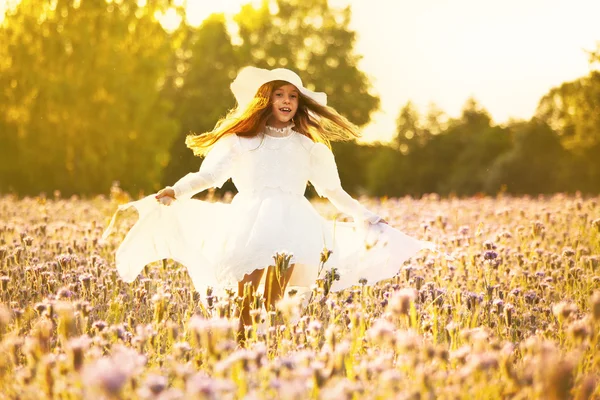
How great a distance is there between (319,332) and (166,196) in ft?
4.98

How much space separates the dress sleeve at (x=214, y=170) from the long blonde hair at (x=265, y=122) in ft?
0.30

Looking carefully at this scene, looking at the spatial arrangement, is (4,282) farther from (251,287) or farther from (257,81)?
(257,81)

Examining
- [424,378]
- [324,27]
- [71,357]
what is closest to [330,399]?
[424,378]

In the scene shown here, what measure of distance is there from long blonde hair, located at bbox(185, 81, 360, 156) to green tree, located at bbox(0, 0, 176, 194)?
51.8ft

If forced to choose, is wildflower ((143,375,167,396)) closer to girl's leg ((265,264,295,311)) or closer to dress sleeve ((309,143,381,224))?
girl's leg ((265,264,295,311))

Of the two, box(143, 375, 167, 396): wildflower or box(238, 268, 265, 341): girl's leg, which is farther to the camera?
box(238, 268, 265, 341): girl's leg

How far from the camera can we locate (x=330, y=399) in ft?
5.47

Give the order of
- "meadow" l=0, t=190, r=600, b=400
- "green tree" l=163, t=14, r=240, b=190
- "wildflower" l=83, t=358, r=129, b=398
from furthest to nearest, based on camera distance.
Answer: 1. "green tree" l=163, t=14, r=240, b=190
2. "meadow" l=0, t=190, r=600, b=400
3. "wildflower" l=83, t=358, r=129, b=398

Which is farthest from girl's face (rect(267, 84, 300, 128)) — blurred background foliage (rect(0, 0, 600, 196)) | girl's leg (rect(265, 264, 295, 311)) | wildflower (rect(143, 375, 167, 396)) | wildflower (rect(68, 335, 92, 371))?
blurred background foliage (rect(0, 0, 600, 196))

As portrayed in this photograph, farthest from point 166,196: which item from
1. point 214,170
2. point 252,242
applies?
point 252,242

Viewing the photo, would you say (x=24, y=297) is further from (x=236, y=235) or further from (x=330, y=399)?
(x=330, y=399)

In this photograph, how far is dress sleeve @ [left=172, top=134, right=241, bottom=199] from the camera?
14.1ft

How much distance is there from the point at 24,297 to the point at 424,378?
131 inches

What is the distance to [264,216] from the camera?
13.9 feet
